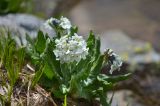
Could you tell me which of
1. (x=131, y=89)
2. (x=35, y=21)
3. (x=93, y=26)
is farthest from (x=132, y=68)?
(x=93, y=26)

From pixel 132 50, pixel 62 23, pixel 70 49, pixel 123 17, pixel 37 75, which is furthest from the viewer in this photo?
pixel 123 17

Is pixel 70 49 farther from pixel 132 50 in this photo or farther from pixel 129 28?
pixel 129 28

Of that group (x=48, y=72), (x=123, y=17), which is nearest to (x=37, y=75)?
(x=48, y=72)

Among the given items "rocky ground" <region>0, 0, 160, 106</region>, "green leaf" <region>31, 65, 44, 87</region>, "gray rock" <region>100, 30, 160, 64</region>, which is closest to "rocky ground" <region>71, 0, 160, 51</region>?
"rocky ground" <region>0, 0, 160, 106</region>

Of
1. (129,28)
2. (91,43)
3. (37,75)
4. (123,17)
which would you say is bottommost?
(37,75)

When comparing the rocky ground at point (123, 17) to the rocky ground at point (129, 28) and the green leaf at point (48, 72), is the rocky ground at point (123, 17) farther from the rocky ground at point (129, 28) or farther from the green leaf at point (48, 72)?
the green leaf at point (48, 72)

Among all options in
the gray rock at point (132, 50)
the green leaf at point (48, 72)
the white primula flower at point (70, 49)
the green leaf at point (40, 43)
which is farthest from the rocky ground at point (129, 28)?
the white primula flower at point (70, 49)

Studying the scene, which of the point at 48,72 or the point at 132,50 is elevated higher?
the point at 132,50

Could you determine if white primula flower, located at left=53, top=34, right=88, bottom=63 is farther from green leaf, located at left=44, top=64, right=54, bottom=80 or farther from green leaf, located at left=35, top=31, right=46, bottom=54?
green leaf, located at left=35, top=31, right=46, bottom=54

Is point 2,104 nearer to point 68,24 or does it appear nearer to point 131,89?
point 68,24
